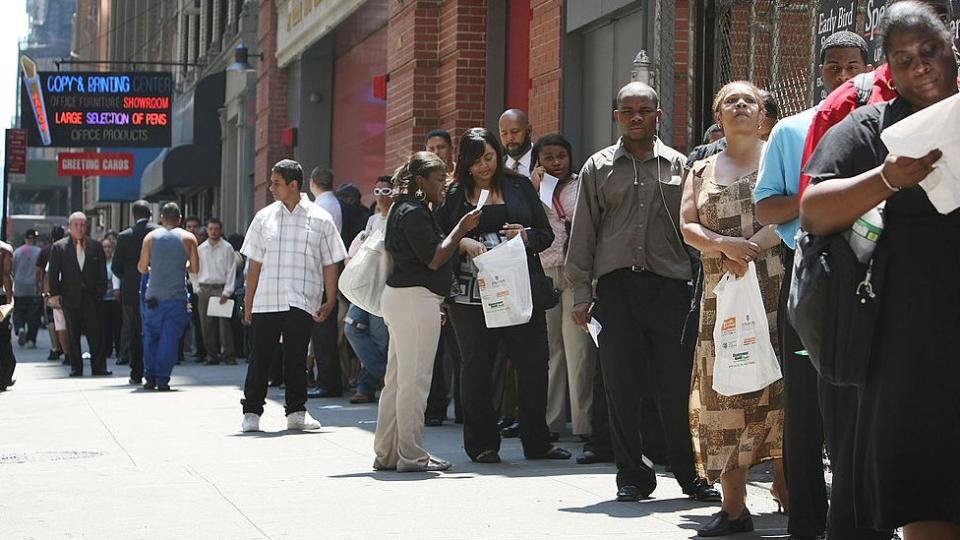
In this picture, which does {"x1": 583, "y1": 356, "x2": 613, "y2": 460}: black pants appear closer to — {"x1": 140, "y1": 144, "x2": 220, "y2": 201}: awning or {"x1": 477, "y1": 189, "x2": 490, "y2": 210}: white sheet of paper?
{"x1": 477, "y1": 189, "x2": 490, "y2": 210}: white sheet of paper

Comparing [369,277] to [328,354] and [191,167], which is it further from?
[191,167]

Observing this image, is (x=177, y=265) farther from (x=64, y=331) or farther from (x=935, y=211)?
(x=935, y=211)

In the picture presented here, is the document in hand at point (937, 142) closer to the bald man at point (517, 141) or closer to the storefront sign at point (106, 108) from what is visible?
the bald man at point (517, 141)

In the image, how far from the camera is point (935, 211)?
13.4 ft

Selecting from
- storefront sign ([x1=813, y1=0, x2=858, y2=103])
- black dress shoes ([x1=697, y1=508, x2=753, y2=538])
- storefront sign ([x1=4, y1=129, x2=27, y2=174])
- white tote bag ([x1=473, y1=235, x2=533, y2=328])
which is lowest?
black dress shoes ([x1=697, y1=508, x2=753, y2=538])

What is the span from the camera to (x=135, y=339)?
17.6 m

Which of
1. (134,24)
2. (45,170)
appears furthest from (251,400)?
(45,170)

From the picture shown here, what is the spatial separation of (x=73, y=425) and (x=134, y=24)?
145 ft

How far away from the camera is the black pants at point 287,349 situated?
11.3 meters

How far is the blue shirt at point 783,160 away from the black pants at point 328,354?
876 cm

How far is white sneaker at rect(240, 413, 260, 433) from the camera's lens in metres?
11.4

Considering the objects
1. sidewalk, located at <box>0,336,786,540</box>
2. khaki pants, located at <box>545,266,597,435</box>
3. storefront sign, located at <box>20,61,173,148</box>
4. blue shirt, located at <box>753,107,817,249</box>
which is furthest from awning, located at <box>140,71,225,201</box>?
blue shirt, located at <box>753,107,817,249</box>

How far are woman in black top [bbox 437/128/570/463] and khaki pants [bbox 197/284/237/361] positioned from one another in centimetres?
1224

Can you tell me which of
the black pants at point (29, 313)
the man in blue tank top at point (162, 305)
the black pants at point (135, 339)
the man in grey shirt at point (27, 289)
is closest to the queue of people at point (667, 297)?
the man in blue tank top at point (162, 305)
